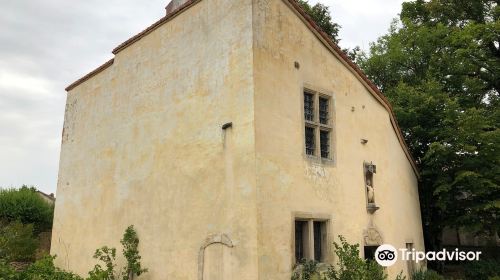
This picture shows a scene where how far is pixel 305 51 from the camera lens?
33.3 feet

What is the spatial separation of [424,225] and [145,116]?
1170 centimetres

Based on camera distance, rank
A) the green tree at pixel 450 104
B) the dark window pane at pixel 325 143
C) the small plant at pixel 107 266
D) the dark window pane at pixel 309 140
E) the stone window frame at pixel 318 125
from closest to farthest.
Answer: the small plant at pixel 107 266 < the stone window frame at pixel 318 125 < the dark window pane at pixel 309 140 < the dark window pane at pixel 325 143 < the green tree at pixel 450 104

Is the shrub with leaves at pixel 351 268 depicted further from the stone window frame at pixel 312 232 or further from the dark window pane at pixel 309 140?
the dark window pane at pixel 309 140

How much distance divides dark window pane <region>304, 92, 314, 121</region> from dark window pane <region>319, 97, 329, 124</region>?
413mm

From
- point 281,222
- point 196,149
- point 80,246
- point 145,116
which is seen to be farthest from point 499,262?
point 80,246

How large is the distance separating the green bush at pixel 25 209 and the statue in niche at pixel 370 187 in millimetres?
16801

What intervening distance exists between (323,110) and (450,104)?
6.79 metres

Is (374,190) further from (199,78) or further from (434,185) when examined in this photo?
(199,78)

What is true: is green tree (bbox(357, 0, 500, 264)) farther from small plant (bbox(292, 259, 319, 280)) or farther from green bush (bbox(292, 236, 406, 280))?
small plant (bbox(292, 259, 319, 280))

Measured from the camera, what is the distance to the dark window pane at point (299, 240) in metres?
8.97

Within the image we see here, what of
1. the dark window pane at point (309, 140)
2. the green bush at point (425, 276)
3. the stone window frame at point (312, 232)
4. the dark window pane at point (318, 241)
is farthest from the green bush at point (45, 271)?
the green bush at point (425, 276)

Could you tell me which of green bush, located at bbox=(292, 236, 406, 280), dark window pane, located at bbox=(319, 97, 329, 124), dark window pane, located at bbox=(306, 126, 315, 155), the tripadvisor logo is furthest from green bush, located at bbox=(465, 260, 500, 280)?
dark window pane, located at bbox=(306, 126, 315, 155)

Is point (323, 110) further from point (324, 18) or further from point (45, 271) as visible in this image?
point (324, 18)

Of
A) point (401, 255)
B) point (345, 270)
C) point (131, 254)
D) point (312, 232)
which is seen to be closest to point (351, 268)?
point (345, 270)
